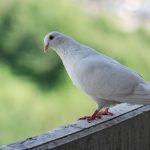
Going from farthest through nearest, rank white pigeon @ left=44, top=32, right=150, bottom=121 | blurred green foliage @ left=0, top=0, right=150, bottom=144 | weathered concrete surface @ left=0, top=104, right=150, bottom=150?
blurred green foliage @ left=0, top=0, right=150, bottom=144 < white pigeon @ left=44, top=32, right=150, bottom=121 < weathered concrete surface @ left=0, top=104, right=150, bottom=150

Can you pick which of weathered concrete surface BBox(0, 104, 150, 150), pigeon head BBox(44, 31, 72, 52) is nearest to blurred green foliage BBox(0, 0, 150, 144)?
pigeon head BBox(44, 31, 72, 52)

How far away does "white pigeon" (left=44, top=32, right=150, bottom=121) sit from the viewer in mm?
790

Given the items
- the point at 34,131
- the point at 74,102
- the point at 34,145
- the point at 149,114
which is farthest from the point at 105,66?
the point at 74,102

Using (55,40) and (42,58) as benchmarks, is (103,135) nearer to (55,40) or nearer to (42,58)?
(55,40)

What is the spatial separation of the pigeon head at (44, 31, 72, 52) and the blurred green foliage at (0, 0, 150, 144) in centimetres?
101

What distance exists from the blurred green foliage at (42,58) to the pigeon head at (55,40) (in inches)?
39.6

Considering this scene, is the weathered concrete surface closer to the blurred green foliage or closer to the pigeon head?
the pigeon head

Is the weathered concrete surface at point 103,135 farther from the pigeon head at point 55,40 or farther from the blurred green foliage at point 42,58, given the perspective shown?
the blurred green foliage at point 42,58

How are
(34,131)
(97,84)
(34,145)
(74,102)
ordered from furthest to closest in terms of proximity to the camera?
(74,102) < (34,131) < (97,84) < (34,145)

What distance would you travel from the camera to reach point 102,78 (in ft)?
2.62

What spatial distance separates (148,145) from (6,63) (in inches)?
61.6

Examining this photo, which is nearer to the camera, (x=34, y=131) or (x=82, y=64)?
(x=82, y=64)

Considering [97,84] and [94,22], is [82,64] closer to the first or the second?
[97,84]

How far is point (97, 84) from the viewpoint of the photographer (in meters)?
0.79
